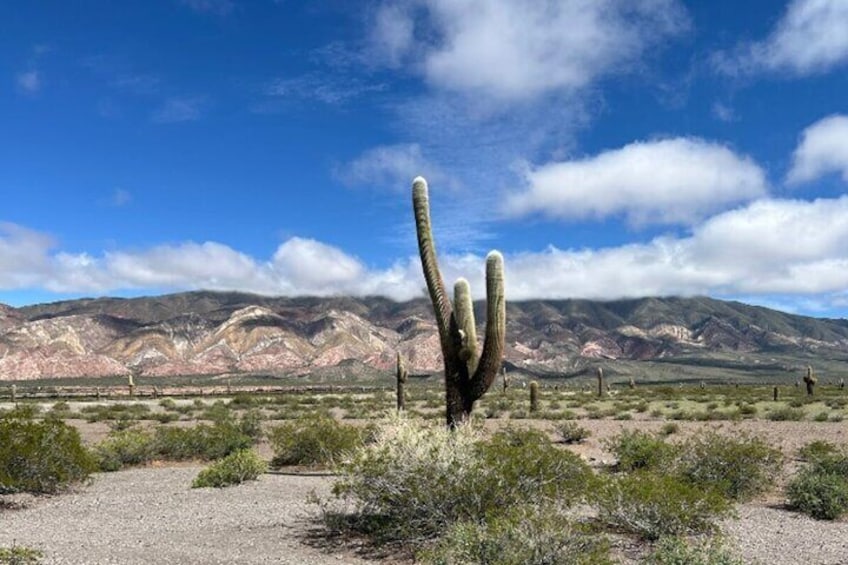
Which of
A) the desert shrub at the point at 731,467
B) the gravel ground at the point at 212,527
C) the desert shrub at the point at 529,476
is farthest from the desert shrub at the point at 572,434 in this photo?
the desert shrub at the point at 529,476

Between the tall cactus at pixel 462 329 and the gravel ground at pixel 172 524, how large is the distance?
10.9 ft

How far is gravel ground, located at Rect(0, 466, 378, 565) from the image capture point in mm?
9617

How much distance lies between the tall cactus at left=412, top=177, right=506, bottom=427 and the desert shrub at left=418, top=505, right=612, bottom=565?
16.9ft

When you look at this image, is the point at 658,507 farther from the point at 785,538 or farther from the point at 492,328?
the point at 492,328

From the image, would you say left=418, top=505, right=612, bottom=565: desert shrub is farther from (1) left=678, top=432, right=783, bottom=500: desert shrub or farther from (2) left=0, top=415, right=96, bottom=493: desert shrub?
(2) left=0, top=415, right=96, bottom=493: desert shrub

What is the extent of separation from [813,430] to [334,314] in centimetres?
14472

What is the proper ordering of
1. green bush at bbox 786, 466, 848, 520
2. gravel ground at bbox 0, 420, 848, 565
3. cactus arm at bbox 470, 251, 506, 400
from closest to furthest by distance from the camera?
gravel ground at bbox 0, 420, 848, 565
green bush at bbox 786, 466, 848, 520
cactus arm at bbox 470, 251, 506, 400

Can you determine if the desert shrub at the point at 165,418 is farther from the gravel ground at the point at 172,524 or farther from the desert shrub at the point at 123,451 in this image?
the gravel ground at the point at 172,524

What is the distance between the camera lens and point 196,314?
518 ft

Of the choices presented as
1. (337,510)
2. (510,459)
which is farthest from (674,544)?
(337,510)

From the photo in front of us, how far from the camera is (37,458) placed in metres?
14.6

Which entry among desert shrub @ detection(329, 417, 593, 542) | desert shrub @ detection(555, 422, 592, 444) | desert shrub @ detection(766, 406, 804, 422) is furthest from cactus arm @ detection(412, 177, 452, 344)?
desert shrub @ detection(766, 406, 804, 422)

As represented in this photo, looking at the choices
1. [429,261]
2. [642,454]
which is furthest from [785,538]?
[429,261]

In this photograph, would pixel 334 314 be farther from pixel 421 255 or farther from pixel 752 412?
pixel 421 255
